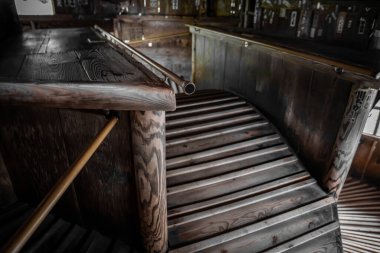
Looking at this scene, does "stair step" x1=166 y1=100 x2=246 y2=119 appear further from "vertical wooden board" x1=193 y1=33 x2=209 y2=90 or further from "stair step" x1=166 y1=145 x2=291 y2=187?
"vertical wooden board" x1=193 y1=33 x2=209 y2=90

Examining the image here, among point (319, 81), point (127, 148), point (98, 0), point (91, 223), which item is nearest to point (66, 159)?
point (127, 148)

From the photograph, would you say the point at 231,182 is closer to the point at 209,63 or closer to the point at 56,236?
the point at 56,236

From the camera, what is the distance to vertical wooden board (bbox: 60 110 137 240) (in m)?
1.86

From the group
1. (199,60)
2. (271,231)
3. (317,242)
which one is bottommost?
(317,242)

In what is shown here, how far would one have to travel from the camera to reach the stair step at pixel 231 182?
10.2ft

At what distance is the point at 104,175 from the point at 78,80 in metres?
0.86

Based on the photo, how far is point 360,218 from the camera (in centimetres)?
504

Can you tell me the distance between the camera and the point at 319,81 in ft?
11.0

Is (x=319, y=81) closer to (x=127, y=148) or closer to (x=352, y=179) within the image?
(x=127, y=148)

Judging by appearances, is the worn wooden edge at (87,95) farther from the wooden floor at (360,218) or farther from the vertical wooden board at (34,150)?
the wooden floor at (360,218)

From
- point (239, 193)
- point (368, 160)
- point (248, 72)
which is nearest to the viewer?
point (239, 193)

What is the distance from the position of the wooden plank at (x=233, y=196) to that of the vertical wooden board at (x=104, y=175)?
0.74m

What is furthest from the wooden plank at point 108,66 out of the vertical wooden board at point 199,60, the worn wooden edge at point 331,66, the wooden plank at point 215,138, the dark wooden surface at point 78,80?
the vertical wooden board at point 199,60

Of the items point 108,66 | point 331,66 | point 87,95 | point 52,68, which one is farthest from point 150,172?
point 331,66
